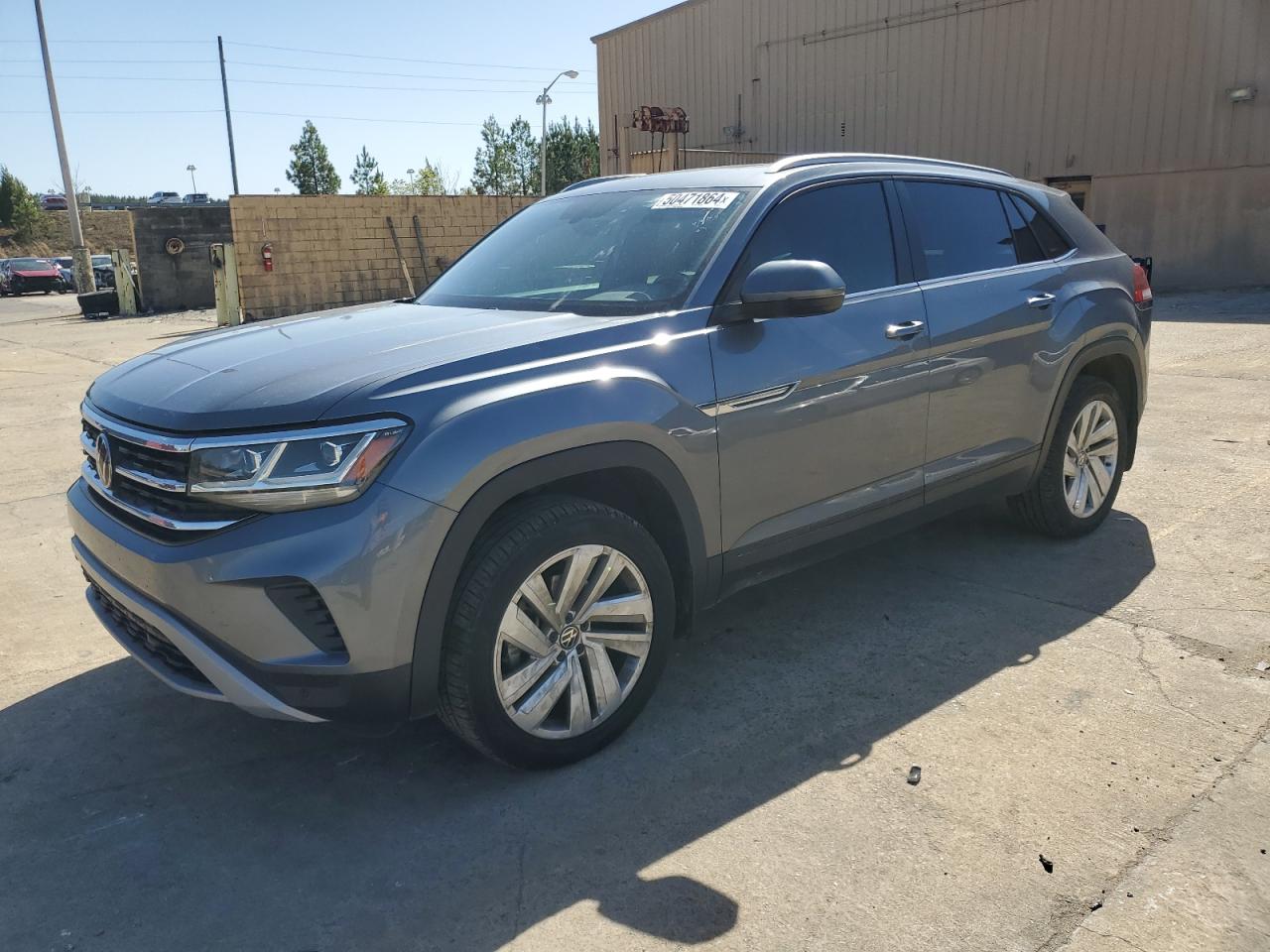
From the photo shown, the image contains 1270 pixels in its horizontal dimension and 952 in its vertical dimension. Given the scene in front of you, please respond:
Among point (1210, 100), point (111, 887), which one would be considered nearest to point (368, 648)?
point (111, 887)

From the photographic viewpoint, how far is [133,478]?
2869mm

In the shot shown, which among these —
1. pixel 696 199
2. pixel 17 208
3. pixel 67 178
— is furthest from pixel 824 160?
pixel 17 208

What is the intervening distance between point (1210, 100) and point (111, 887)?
21.7 metres

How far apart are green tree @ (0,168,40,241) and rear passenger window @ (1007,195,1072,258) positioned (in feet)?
211

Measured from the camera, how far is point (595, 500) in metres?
Answer: 3.18

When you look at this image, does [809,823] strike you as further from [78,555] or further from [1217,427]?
[1217,427]

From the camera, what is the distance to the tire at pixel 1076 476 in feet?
15.5

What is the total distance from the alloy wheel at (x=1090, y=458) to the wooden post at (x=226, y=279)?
16521 millimetres

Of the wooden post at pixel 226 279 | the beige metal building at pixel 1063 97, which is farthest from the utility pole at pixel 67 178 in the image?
the beige metal building at pixel 1063 97

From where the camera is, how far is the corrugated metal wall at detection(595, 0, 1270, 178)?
1875 centimetres

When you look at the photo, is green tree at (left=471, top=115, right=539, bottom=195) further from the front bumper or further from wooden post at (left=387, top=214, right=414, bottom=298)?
the front bumper

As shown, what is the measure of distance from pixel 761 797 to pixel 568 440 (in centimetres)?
118

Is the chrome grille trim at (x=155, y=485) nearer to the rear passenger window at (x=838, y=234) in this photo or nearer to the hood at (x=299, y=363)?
the hood at (x=299, y=363)

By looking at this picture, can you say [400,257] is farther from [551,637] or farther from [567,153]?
[567,153]
